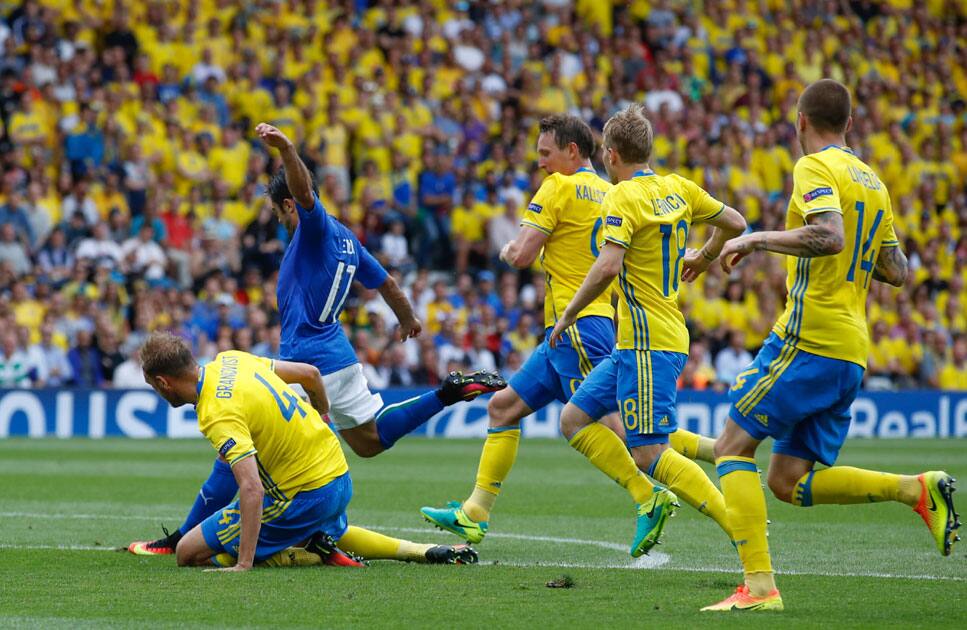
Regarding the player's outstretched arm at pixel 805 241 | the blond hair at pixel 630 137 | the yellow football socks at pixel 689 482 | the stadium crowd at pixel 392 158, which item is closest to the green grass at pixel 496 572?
the yellow football socks at pixel 689 482

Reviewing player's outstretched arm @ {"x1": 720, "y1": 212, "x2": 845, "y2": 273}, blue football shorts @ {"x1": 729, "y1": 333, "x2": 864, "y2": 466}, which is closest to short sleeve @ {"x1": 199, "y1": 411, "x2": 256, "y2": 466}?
blue football shorts @ {"x1": 729, "y1": 333, "x2": 864, "y2": 466}

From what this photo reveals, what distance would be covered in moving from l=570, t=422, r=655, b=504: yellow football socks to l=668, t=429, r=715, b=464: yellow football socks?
26cm

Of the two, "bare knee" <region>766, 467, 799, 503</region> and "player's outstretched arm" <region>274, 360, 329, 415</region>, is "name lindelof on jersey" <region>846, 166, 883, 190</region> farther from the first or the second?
"player's outstretched arm" <region>274, 360, 329, 415</region>

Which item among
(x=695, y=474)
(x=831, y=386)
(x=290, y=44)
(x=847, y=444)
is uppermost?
(x=290, y=44)

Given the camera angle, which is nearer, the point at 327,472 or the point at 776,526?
the point at 327,472

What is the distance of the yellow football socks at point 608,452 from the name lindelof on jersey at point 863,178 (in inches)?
90.0

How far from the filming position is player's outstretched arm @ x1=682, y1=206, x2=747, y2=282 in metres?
7.50

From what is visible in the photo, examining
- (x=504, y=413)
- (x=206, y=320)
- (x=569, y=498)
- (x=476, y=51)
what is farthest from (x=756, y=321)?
(x=504, y=413)

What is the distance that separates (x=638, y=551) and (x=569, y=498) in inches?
185

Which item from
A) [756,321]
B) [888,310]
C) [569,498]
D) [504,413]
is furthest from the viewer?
[888,310]

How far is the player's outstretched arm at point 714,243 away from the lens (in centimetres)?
750

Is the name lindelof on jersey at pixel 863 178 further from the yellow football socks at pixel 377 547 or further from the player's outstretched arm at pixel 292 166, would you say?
the yellow football socks at pixel 377 547

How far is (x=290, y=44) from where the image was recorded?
22328 millimetres

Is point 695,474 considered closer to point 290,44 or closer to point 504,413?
point 504,413
